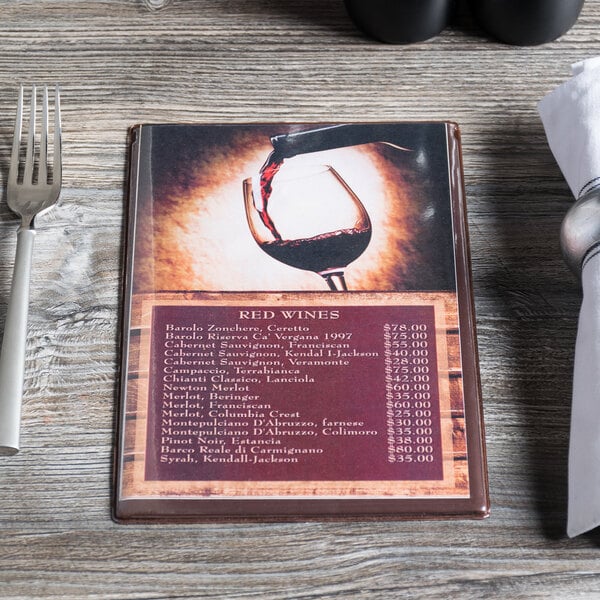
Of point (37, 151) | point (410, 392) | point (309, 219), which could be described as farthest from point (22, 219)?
point (410, 392)

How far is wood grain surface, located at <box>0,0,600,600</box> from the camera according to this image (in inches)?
18.3

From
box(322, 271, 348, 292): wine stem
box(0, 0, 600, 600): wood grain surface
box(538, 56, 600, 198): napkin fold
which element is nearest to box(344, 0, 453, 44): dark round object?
box(0, 0, 600, 600): wood grain surface

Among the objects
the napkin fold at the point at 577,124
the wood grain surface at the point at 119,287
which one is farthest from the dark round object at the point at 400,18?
the napkin fold at the point at 577,124

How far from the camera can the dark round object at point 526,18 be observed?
623 millimetres

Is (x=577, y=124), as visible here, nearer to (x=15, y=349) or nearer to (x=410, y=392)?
(x=410, y=392)

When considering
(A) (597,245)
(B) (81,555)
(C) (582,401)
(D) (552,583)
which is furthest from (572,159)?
(B) (81,555)

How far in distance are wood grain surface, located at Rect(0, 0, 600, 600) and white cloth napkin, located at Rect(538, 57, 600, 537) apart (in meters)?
0.02

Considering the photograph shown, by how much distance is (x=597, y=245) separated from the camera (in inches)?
20.1

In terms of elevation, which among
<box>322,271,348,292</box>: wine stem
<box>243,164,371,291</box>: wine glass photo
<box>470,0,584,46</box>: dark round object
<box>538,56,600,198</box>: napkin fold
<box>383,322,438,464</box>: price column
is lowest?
<box>383,322,438,464</box>: price column

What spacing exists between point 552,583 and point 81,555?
30 cm

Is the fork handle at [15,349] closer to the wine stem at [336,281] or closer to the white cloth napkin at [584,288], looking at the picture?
the wine stem at [336,281]

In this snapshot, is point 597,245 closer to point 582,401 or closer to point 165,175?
point 582,401

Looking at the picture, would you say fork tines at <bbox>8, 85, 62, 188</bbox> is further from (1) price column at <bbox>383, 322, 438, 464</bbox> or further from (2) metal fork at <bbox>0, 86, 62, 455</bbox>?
(1) price column at <bbox>383, 322, 438, 464</bbox>

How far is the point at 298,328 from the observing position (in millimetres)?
533
